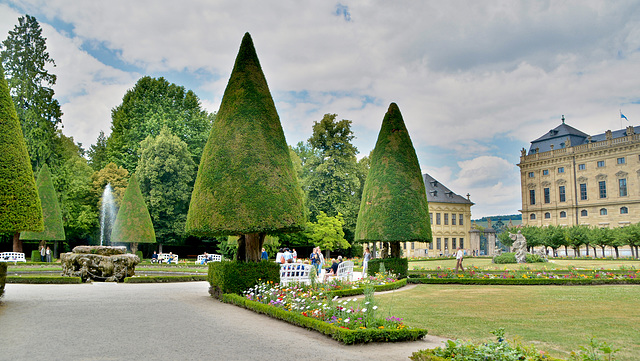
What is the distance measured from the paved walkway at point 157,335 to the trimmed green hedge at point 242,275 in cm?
62

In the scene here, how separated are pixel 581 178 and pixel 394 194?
51.8 metres

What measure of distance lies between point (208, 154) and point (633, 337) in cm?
1040

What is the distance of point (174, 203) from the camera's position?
119 feet

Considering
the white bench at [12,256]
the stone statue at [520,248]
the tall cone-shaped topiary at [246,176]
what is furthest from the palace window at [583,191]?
the white bench at [12,256]

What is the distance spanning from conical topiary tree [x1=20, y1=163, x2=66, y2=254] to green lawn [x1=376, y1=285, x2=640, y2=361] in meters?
25.3

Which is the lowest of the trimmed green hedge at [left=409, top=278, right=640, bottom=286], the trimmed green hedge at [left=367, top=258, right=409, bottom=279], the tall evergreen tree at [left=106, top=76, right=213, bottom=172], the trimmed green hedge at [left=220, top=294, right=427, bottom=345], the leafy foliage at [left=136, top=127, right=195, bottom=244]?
the trimmed green hedge at [left=409, top=278, right=640, bottom=286]

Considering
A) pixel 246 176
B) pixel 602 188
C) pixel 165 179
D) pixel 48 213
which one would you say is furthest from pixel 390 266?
pixel 602 188

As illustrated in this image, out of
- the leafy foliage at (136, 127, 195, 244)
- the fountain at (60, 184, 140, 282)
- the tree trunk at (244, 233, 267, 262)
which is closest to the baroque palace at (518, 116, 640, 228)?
the leafy foliage at (136, 127, 195, 244)

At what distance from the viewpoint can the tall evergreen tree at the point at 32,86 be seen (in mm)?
34344

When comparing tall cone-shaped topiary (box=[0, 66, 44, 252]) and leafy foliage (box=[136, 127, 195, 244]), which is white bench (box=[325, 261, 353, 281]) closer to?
tall cone-shaped topiary (box=[0, 66, 44, 252])

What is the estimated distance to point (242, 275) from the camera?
12.0m

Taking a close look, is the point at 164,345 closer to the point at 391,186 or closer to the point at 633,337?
the point at 633,337

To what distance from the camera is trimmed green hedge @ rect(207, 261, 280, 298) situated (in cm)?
1194

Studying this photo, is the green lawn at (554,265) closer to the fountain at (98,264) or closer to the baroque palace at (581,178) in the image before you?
the fountain at (98,264)
